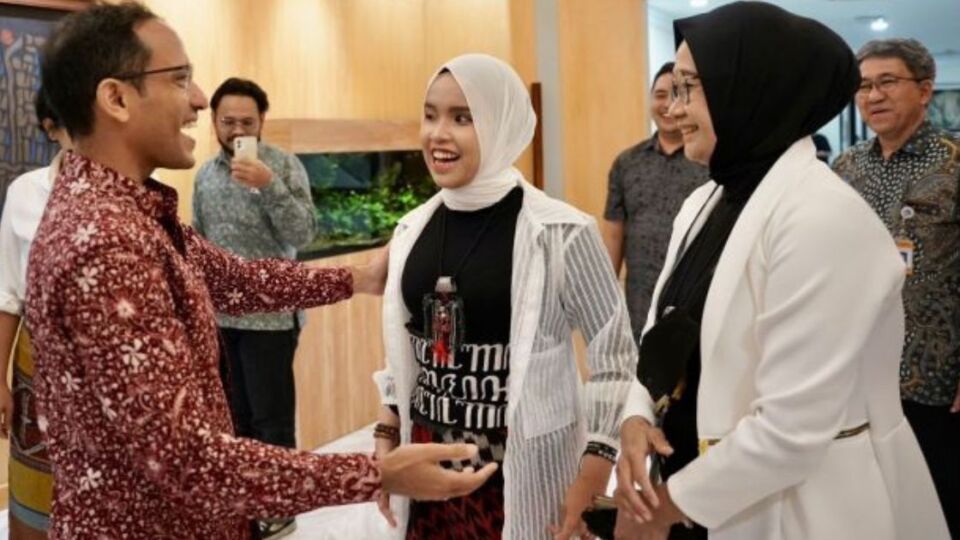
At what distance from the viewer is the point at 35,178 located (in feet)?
9.05

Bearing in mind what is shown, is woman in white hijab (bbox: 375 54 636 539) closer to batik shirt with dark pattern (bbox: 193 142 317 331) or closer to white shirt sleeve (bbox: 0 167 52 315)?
white shirt sleeve (bbox: 0 167 52 315)

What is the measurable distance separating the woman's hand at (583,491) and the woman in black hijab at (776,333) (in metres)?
0.27

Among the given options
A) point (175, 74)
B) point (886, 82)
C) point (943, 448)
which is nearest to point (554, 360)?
point (175, 74)

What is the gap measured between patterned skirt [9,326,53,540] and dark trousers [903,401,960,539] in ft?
7.60

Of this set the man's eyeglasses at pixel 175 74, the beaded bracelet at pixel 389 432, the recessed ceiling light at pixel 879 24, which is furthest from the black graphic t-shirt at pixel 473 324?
the recessed ceiling light at pixel 879 24

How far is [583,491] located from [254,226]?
6.80ft

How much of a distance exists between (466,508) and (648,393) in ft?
1.59

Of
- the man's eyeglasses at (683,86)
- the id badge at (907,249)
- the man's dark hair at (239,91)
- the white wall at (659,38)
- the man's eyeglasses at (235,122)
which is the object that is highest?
the white wall at (659,38)

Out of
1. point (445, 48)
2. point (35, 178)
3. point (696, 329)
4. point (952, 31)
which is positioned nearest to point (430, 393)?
point (696, 329)

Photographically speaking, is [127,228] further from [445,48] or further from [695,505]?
[445,48]

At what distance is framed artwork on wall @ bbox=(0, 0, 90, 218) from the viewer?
3682 mm

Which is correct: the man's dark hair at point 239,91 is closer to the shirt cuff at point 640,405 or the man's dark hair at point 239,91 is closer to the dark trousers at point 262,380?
the dark trousers at point 262,380

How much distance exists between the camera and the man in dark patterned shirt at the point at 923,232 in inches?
104

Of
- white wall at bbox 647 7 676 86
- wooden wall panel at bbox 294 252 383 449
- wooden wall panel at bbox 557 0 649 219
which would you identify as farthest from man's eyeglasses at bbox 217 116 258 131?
white wall at bbox 647 7 676 86
